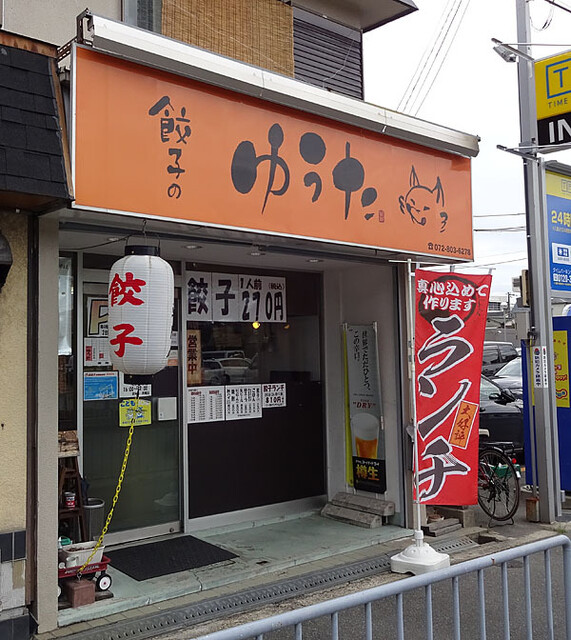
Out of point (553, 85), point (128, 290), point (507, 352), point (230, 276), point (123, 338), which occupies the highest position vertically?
point (553, 85)

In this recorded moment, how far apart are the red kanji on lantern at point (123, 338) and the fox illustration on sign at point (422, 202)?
3760mm

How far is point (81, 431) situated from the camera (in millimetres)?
6957

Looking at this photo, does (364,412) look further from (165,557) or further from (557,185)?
(557,185)

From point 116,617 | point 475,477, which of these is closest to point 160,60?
point 116,617

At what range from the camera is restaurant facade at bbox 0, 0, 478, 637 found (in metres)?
5.18

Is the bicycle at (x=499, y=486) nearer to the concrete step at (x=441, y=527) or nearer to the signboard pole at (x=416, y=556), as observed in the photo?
the concrete step at (x=441, y=527)

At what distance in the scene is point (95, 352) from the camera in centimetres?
717

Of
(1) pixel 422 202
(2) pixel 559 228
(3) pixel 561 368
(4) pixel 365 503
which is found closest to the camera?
(1) pixel 422 202

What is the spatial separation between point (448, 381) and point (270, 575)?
2.83 m

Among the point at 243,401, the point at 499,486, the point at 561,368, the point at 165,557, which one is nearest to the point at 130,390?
the point at 243,401

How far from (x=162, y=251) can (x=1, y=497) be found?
327 centimetres

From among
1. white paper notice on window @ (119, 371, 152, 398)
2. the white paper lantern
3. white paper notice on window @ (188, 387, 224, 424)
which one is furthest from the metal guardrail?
white paper notice on window @ (188, 387, 224, 424)

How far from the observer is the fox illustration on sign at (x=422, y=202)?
298 inches

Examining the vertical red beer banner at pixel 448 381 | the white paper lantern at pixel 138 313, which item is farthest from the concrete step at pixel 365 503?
the white paper lantern at pixel 138 313
